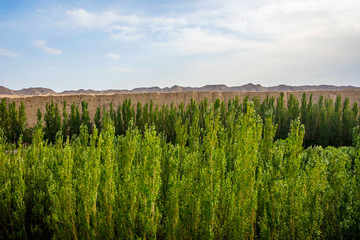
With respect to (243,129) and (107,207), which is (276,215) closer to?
(243,129)

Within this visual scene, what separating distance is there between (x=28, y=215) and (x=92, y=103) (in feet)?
131

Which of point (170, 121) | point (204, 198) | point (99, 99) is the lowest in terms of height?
point (170, 121)

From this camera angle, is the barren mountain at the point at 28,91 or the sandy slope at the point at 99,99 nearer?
the sandy slope at the point at 99,99

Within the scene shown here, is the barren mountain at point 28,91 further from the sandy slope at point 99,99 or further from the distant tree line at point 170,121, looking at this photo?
the distant tree line at point 170,121

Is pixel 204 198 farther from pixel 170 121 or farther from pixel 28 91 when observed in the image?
pixel 28 91

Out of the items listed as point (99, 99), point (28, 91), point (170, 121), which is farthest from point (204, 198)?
point (28, 91)

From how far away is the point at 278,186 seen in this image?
537cm

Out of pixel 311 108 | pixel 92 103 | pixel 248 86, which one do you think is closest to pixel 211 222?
pixel 311 108

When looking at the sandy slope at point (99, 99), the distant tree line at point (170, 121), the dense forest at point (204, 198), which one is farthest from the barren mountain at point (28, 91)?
the dense forest at point (204, 198)

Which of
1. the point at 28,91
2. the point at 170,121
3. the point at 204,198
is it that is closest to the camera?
the point at 204,198

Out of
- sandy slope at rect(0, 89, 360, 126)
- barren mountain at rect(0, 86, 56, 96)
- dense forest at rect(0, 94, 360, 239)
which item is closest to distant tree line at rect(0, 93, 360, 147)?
sandy slope at rect(0, 89, 360, 126)

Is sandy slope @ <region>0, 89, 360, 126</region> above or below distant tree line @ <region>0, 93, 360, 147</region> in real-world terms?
above

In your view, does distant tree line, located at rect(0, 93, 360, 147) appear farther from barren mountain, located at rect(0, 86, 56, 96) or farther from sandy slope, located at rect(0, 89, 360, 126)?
barren mountain, located at rect(0, 86, 56, 96)

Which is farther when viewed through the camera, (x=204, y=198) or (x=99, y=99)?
(x=99, y=99)
